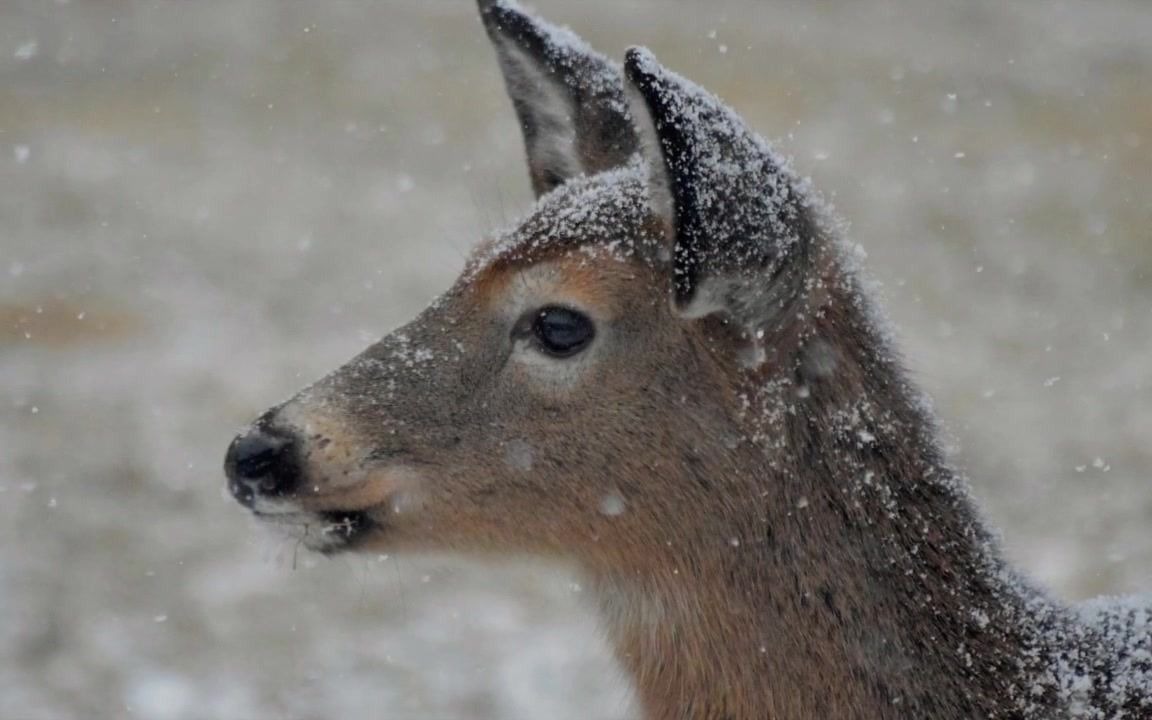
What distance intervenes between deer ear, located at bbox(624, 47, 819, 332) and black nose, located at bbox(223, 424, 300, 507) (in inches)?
44.0

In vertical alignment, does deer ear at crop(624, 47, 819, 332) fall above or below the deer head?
above

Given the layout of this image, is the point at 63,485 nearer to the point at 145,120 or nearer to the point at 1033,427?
the point at 1033,427

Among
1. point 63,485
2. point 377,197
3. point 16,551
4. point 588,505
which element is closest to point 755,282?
point 588,505

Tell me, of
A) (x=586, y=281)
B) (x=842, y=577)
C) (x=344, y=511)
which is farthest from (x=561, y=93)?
(x=842, y=577)

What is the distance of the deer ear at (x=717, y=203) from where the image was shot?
146 inches

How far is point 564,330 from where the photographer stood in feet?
13.9

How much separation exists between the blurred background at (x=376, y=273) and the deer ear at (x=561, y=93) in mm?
362

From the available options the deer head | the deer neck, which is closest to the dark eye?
the deer head

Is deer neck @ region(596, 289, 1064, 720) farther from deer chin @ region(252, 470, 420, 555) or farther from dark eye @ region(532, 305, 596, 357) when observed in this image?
deer chin @ region(252, 470, 420, 555)

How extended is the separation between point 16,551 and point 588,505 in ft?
18.6

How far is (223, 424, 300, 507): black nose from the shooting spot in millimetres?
4203

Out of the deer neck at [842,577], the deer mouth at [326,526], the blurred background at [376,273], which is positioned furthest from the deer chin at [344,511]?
the deer neck at [842,577]

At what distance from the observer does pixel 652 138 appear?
3816 mm

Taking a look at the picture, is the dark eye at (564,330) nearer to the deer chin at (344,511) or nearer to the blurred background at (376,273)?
the deer chin at (344,511)
